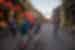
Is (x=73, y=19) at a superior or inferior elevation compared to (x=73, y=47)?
superior

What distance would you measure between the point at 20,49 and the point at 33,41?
0.27ft

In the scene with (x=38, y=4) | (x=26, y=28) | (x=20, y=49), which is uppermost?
(x=38, y=4)

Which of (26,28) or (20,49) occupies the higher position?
(26,28)

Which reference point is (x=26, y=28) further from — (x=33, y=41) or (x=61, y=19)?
(x=61, y=19)

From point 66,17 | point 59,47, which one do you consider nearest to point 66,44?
point 59,47

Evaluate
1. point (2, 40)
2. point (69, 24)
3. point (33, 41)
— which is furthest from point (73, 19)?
point (2, 40)

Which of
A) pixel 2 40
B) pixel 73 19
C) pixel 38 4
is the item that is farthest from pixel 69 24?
pixel 2 40

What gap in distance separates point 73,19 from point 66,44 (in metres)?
0.14

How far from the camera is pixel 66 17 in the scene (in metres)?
0.91

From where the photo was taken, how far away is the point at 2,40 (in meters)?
0.90

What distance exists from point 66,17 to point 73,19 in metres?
0.04

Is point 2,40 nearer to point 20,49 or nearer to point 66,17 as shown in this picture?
point 20,49

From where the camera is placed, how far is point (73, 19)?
2.96 ft

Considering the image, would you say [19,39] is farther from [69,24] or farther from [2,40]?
[69,24]
